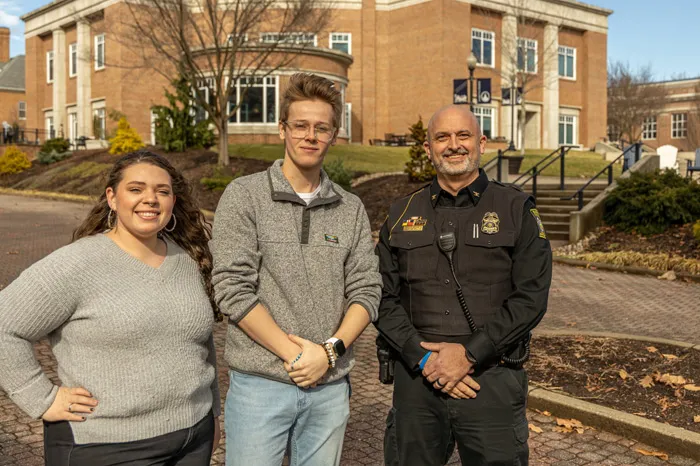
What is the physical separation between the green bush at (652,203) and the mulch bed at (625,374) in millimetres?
8258

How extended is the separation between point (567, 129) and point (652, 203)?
112 feet

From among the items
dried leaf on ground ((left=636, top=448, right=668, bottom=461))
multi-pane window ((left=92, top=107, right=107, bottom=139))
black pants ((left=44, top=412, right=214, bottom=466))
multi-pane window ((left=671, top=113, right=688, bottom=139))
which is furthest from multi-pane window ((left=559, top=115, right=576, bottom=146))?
black pants ((left=44, top=412, right=214, bottom=466))

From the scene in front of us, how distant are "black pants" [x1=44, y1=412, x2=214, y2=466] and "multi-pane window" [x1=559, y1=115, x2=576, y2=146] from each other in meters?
46.3

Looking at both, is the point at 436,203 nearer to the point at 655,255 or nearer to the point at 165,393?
the point at 165,393

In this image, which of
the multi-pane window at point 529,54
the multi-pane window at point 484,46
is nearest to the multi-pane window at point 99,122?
the multi-pane window at point 484,46

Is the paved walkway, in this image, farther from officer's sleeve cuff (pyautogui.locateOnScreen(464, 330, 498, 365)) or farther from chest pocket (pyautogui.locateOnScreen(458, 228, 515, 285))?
chest pocket (pyautogui.locateOnScreen(458, 228, 515, 285))

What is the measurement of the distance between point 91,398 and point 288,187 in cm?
102

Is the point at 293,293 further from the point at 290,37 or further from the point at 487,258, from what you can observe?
the point at 290,37

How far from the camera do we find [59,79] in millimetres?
46875

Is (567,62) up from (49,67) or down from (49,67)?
down

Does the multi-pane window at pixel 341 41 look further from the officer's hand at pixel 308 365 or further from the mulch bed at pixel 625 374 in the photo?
the officer's hand at pixel 308 365

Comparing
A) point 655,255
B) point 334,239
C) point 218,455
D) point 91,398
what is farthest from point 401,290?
point 655,255

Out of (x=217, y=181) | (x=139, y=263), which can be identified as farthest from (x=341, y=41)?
(x=139, y=263)

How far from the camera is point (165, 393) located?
235 centimetres
